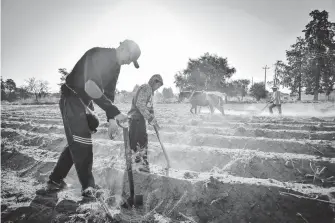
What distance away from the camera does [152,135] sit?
5617mm

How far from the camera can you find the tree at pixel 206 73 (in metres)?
34.1

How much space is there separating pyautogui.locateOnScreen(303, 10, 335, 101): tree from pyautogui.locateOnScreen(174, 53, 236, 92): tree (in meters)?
12.8

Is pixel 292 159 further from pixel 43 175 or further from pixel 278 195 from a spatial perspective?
pixel 43 175

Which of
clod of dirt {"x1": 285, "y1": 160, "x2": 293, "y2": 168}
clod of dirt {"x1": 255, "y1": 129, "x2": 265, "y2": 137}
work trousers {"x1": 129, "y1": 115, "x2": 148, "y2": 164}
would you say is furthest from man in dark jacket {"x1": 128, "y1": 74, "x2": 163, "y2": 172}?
clod of dirt {"x1": 255, "y1": 129, "x2": 265, "y2": 137}

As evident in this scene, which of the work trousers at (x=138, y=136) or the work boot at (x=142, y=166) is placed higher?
the work trousers at (x=138, y=136)

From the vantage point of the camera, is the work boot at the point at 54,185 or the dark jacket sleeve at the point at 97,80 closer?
the dark jacket sleeve at the point at 97,80

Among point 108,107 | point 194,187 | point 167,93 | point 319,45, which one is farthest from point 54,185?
point 167,93

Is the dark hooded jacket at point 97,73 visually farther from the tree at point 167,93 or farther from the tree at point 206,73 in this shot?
the tree at point 167,93

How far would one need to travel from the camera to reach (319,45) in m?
31.6

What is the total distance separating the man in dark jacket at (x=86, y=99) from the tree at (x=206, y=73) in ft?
Result: 103

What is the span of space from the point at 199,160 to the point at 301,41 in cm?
4049

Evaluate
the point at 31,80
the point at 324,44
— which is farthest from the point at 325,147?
the point at 31,80

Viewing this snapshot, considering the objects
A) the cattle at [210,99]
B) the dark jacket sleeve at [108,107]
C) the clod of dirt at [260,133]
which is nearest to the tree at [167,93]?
the cattle at [210,99]

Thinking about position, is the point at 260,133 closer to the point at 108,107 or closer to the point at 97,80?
the point at 108,107
